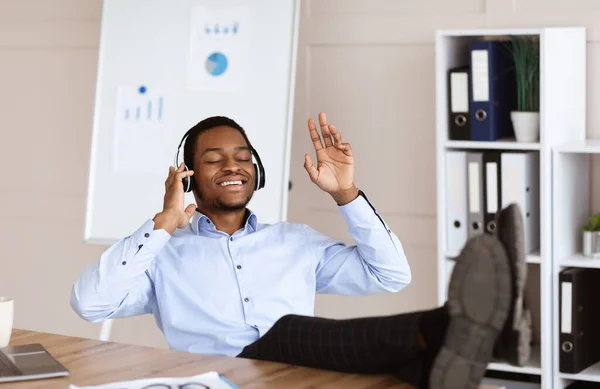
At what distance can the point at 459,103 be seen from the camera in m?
3.00

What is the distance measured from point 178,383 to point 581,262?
1.77 metres

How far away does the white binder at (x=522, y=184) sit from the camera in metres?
2.93

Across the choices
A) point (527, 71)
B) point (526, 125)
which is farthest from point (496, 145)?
point (527, 71)

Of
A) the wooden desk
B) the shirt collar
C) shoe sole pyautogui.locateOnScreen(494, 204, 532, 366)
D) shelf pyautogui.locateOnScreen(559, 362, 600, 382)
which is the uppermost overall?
the shirt collar

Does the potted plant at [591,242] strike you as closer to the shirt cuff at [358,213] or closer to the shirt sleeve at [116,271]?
the shirt cuff at [358,213]

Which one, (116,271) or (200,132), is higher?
(200,132)

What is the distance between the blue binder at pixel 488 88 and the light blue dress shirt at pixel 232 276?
89 centimetres

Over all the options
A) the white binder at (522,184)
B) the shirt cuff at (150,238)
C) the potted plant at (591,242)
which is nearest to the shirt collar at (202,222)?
the shirt cuff at (150,238)

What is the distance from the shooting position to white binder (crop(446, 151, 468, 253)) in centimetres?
302

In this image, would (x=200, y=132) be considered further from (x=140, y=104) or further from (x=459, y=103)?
(x=140, y=104)

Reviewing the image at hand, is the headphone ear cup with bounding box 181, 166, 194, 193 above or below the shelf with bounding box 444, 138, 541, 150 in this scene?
below

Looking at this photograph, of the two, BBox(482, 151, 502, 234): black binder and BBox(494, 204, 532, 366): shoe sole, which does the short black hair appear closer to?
BBox(482, 151, 502, 234): black binder

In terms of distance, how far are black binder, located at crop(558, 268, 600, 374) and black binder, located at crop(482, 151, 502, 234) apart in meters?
0.28

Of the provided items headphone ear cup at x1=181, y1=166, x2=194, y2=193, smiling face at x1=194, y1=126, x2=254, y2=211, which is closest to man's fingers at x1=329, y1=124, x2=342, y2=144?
→ smiling face at x1=194, y1=126, x2=254, y2=211
